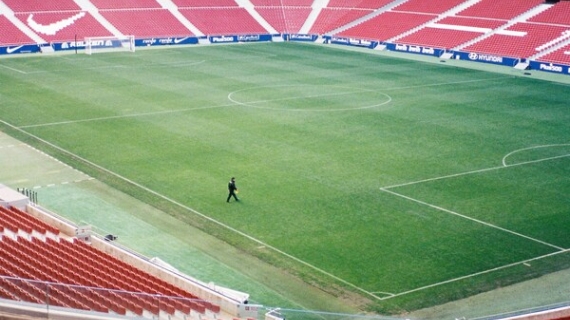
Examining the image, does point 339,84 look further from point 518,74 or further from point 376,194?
point 376,194

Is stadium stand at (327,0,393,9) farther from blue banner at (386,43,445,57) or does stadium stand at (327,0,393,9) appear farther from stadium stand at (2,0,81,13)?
Result: stadium stand at (2,0,81,13)

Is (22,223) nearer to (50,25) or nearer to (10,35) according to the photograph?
(10,35)

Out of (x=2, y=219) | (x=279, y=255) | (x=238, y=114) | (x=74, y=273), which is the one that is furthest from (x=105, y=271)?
(x=238, y=114)

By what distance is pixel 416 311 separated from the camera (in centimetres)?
2414

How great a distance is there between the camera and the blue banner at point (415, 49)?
252 feet

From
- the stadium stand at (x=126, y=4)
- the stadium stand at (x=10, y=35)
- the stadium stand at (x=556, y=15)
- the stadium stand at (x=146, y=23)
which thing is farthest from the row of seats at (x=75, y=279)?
the stadium stand at (x=126, y=4)

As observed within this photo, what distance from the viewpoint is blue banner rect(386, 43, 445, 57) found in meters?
76.9

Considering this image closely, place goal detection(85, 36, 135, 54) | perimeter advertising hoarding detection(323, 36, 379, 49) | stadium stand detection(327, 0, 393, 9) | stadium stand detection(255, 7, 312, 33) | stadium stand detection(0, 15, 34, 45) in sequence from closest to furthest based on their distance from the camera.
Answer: stadium stand detection(0, 15, 34, 45) < goal detection(85, 36, 135, 54) < perimeter advertising hoarding detection(323, 36, 379, 49) < stadium stand detection(255, 7, 312, 33) < stadium stand detection(327, 0, 393, 9)

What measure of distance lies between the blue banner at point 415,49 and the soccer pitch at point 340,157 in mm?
7834

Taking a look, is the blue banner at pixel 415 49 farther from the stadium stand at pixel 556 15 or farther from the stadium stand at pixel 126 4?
the stadium stand at pixel 126 4

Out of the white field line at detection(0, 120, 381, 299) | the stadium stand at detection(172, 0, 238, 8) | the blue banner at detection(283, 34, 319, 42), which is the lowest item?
the white field line at detection(0, 120, 381, 299)

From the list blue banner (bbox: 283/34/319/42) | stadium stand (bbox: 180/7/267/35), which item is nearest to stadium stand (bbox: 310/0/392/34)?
blue banner (bbox: 283/34/319/42)

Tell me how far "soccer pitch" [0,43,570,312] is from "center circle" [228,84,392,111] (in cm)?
21

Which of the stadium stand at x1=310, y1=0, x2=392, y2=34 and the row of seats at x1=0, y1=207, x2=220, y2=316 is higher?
the stadium stand at x1=310, y1=0, x2=392, y2=34
